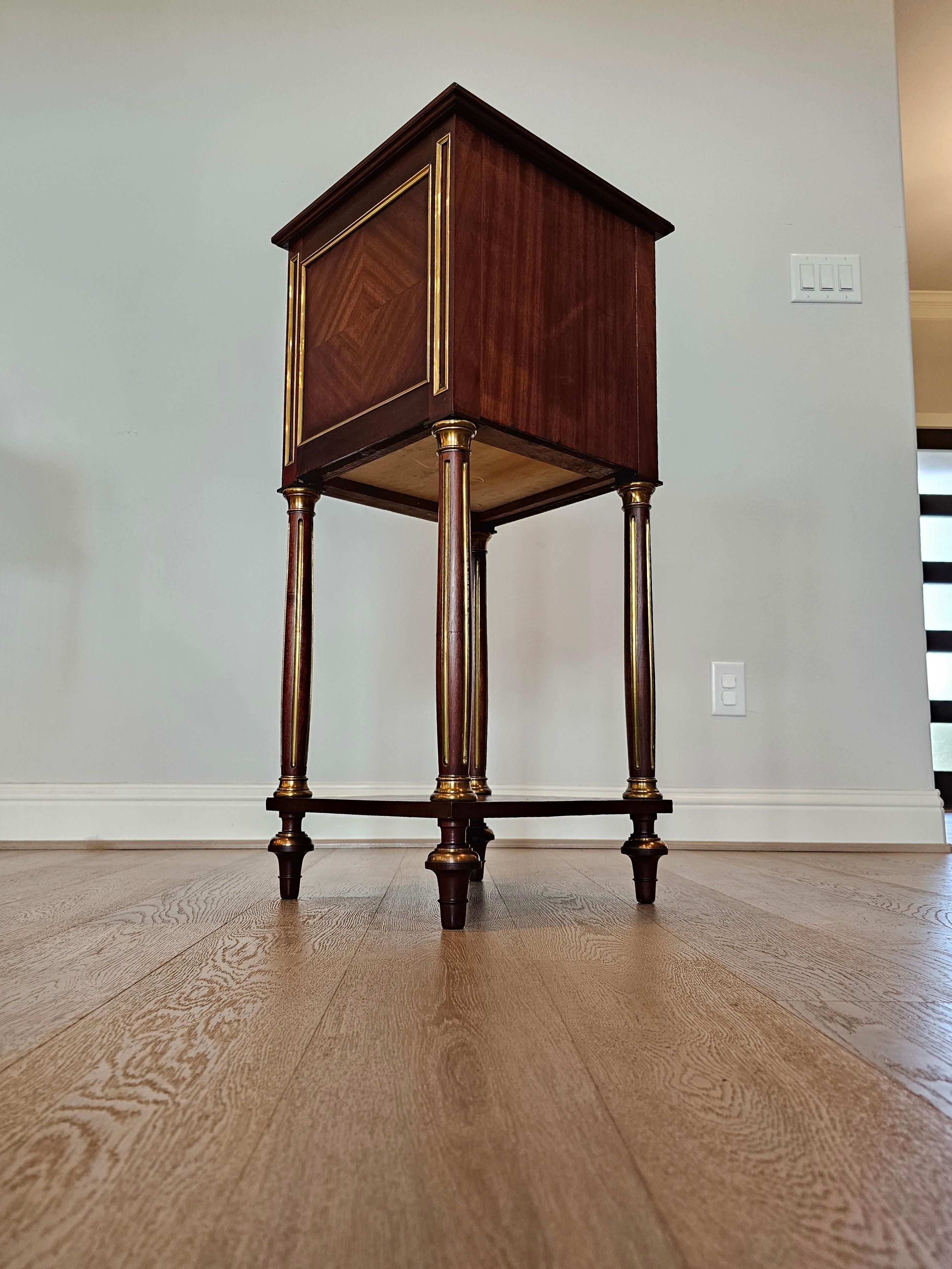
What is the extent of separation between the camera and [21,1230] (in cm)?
28

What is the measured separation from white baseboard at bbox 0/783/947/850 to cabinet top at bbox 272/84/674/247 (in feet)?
3.43

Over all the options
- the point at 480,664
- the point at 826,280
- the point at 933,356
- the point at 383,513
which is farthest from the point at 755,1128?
the point at 933,356

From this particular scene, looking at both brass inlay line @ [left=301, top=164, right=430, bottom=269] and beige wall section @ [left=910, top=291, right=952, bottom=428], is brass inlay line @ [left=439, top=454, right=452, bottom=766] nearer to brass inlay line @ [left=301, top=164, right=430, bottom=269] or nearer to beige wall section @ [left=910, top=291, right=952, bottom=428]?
brass inlay line @ [left=301, top=164, right=430, bottom=269]

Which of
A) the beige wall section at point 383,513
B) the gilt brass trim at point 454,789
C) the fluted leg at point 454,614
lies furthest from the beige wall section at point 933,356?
the gilt brass trim at point 454,789

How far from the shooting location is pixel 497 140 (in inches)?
40.0

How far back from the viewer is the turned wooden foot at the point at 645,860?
3.49ft

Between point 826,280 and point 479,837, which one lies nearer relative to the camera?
point 479,837

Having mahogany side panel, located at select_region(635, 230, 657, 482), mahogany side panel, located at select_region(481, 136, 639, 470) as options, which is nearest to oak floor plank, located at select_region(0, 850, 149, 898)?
mahogany side panel, located at select_region(481, 136, 639, 470)

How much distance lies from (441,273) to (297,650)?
0.48m

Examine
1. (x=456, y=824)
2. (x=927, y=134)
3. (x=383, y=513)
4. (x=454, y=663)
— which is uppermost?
(x=927, y=134)

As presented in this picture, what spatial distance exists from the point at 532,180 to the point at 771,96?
4.65 ft

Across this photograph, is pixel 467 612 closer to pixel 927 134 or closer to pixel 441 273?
pixel 441 273

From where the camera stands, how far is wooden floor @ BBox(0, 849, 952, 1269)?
0.28 metres

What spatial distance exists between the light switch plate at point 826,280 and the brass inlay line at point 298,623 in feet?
4.55
